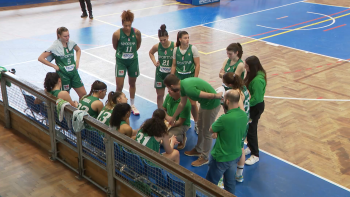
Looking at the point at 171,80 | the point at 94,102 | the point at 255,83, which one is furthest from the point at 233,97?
the point at 94,102

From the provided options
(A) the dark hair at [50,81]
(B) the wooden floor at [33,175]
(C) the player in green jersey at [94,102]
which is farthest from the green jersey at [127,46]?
(B) the wooden floor at [33,175]

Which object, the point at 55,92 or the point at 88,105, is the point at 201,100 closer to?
the point at 88,105

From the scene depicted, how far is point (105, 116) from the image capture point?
545 centimetres

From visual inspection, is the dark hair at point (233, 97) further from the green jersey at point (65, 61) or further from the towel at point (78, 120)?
the green jersey at point (65, 61)

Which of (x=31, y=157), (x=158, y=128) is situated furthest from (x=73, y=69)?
(x=158, y=128)

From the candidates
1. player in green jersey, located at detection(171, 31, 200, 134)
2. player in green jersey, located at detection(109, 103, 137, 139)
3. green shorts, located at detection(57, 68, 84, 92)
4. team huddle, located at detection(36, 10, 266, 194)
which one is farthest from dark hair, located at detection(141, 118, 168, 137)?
green shorts, located at detection(57, 68, 84, 92)

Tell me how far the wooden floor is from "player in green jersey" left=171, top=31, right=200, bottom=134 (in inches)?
97.7

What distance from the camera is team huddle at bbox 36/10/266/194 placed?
185 inches

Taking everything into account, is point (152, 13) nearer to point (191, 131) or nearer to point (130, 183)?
point (191, 131)

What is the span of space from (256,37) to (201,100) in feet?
28.8

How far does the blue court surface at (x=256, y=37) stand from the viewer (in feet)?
19.1

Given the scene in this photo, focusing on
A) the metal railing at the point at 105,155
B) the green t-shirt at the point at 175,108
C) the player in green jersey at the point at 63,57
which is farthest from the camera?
the player in green jersey at the point at 63,57

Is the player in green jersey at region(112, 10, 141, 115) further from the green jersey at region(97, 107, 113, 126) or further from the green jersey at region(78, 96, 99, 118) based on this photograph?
the green jersey at region(97, 107, 113, 126)

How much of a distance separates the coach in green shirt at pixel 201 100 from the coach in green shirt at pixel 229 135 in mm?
989
